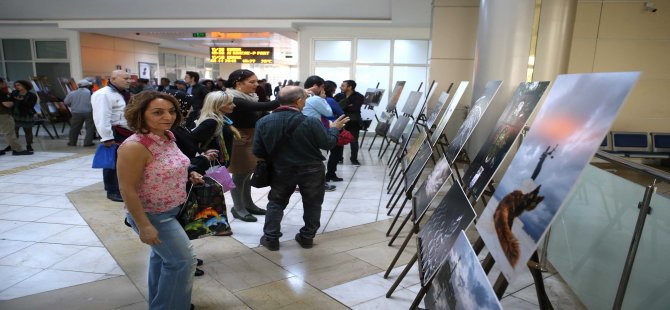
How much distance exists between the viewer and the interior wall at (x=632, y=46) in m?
6.59

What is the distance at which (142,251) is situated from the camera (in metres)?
3.42

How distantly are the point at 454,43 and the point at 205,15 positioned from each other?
20.5 ft

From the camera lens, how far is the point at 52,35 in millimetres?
12234

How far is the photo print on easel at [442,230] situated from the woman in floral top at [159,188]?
1203 millimetres

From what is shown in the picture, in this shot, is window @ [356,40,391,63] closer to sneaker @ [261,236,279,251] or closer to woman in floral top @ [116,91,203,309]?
sneaker @ [261,236,279,251]

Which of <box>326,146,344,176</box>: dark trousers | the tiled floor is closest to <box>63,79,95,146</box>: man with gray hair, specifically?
the tiled floor

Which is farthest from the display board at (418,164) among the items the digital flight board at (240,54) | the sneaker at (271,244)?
the digital flight board at (240,54)

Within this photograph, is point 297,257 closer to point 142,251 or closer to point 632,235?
point 142,251

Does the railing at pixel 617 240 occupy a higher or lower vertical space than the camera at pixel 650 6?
lower

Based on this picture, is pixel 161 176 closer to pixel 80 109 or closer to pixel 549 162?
pixel 549 162

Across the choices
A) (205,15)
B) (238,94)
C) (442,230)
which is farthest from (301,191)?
(205,15)

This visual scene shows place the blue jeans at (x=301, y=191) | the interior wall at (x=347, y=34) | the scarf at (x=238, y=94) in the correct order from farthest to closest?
1. the interior wall at (x=347, y=34)
2. the scarf at (x=238, y=94)
3. the blue jeans at (x=301, y=191)

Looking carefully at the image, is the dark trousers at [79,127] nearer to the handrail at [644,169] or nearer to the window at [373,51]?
the window at [373,51]

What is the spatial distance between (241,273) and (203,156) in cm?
90
